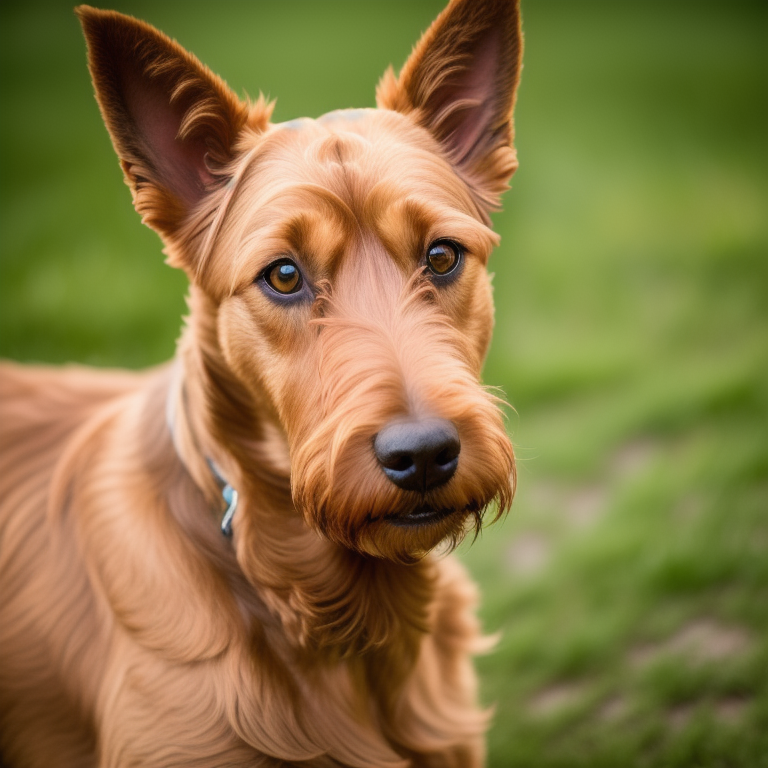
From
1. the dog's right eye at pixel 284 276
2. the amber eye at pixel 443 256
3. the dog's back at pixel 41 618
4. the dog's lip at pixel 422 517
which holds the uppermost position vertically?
the amber eye at pixel 443 256

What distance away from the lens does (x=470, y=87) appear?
3428 millimetres

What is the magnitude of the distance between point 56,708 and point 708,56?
1372 centimetres

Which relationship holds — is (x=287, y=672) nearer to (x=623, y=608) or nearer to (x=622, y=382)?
(x=623, y=608)

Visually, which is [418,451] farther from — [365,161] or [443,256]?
[365,161]

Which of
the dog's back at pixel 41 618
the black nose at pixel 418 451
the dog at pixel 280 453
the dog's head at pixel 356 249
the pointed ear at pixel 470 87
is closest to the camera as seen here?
the black nose at pixel 418 451

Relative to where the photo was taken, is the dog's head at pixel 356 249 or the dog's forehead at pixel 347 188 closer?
the dog's head at pixel 356 249

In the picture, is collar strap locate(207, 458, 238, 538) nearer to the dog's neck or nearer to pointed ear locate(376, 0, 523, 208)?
the dog's neck

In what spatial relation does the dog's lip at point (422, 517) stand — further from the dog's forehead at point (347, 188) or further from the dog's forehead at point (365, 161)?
the dog's forehead at point (365, 161)

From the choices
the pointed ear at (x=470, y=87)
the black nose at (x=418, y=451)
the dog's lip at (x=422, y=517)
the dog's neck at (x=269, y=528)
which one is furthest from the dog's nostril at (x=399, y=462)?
the pointed ear at (x=470, y=87)

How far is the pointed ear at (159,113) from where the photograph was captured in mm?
2928

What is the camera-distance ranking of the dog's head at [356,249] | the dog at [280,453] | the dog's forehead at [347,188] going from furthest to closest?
the dog's forehead at [347,188] → the dog at [280,453] → the dog's head at [356,249]

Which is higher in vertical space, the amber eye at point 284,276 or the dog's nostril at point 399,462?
the amber eye at point 284,276

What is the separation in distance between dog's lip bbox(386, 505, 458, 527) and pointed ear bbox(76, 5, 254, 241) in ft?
5.09

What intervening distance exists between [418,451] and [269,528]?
91 centimetres
